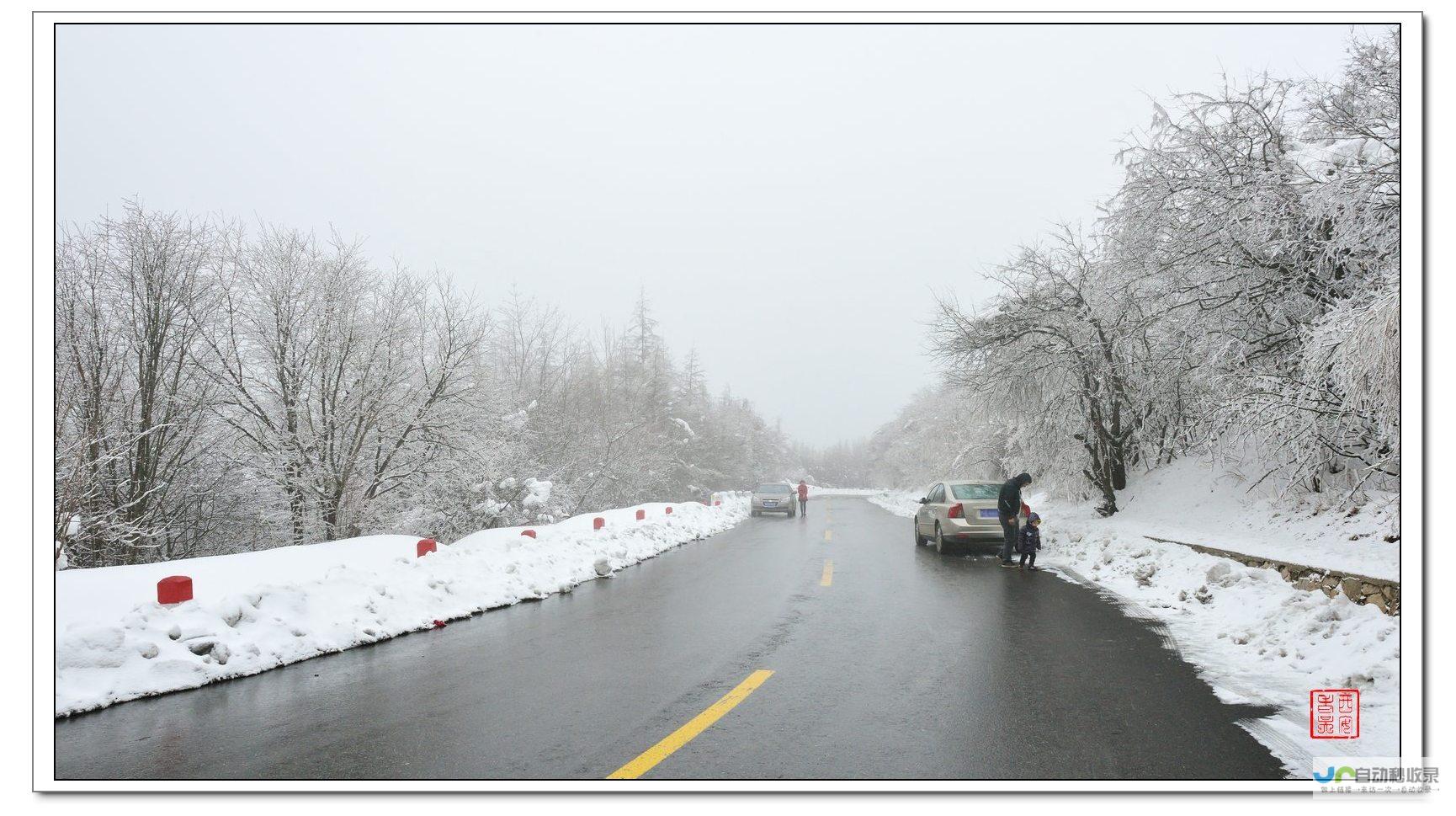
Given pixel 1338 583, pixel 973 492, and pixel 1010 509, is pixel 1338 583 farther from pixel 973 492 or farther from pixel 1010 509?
pixel 973 492

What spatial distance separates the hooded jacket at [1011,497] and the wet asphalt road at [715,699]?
356 centimetres

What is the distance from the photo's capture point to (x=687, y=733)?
4.23 m

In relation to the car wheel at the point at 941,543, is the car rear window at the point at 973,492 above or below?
above

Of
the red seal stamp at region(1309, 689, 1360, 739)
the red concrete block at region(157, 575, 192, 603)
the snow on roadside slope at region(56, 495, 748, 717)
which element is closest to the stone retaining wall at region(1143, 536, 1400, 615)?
the red seal stamp at region(1309, 689, 1360, 739)

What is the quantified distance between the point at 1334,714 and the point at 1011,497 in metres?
8.08

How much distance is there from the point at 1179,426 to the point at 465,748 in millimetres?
16258

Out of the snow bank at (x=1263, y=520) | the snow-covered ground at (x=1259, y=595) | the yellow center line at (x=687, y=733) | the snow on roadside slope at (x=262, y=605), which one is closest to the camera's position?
the yellow center line at (x=687, y=733)

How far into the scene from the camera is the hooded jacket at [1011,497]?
12136 millimetres

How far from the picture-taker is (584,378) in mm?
41750

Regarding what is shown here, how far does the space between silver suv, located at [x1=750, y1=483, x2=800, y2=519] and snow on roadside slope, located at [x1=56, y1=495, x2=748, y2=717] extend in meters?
20.7

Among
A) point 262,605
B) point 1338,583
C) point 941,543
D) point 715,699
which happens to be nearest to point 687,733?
point 715,699

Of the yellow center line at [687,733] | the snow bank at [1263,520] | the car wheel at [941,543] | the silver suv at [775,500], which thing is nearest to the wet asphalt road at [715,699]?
the yellow center line at [687,733]

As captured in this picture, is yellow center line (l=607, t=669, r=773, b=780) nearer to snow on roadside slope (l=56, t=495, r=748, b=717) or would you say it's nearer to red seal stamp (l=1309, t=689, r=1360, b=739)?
red seal stamp (l=1309, t=689, r=1360, b=739)

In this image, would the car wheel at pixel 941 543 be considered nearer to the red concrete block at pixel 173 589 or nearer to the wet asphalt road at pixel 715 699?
the wet asphalt road at pixel 715 699
